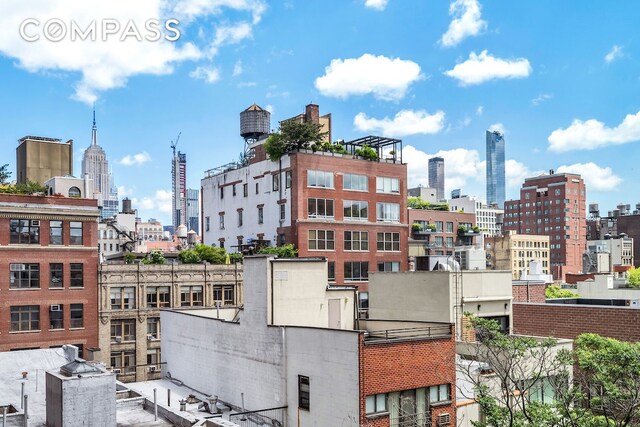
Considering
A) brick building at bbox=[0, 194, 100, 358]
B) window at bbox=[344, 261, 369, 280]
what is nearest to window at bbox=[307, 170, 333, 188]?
window at bbox=[344, 261, 369, 280]

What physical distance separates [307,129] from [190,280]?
2083cm

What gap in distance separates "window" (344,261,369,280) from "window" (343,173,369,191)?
8482 millimetres

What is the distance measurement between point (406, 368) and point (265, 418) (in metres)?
8.16

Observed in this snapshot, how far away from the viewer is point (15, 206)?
169 feet

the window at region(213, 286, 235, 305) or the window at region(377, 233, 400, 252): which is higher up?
the window at region(377, 233, 400, 252)

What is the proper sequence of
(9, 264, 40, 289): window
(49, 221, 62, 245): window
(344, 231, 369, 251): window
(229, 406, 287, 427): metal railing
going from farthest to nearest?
(344, 231, 369, 251): window, (49, 221, 62, 245): window, (9, 264, 40, 289): window, (229, 406, 287, 427): metal railing

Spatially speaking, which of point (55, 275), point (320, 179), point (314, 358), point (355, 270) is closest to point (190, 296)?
point (55, 275)

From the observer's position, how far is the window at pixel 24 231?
52.0 meters

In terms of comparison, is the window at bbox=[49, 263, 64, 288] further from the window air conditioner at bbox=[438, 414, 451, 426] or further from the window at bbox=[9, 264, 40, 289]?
the window air conditioner at bbox=[438, 414, 451, 426]

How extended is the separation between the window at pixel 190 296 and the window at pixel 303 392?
109ft

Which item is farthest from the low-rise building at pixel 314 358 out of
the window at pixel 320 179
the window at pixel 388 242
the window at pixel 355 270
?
the window at pixel 388 242

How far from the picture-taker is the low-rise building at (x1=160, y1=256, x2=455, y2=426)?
26.3 meters

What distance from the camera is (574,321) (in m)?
39.0

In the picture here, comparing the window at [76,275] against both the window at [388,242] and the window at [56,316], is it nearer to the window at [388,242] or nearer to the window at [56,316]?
the window at [56,316]
